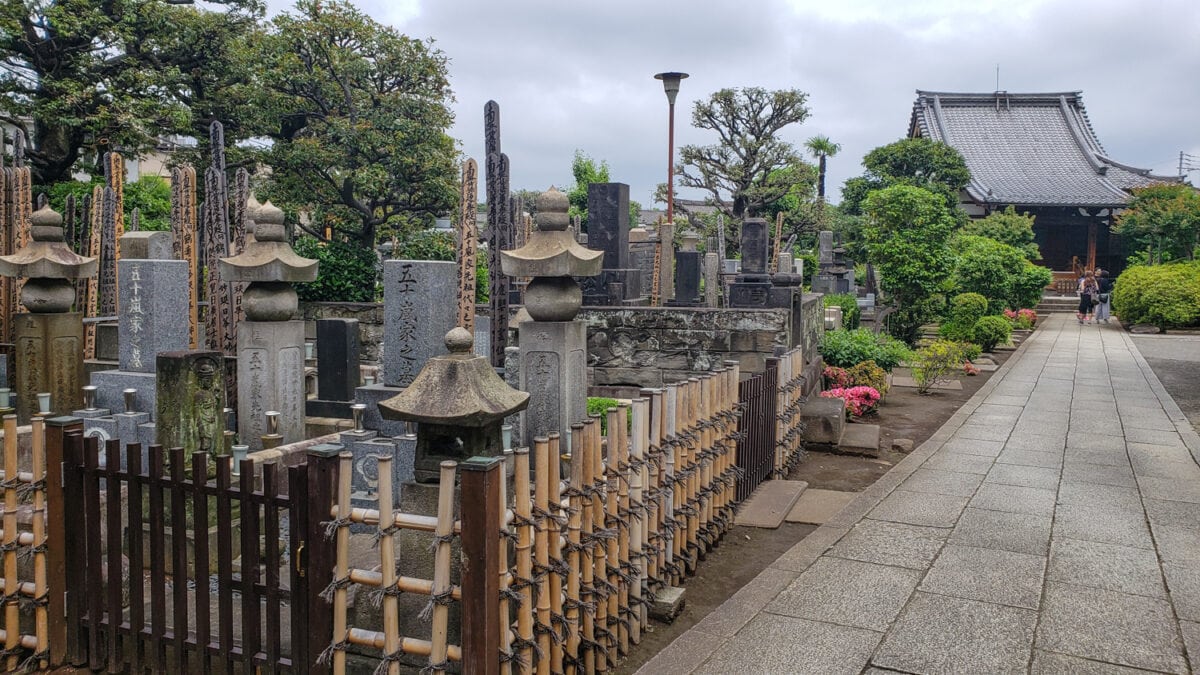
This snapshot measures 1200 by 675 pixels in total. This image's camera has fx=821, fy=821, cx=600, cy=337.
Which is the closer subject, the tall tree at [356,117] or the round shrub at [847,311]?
the tall tree at [356,117]

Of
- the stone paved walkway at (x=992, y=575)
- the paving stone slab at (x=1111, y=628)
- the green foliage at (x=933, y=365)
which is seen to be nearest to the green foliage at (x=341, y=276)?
the green foliage at (x=933, y=365)

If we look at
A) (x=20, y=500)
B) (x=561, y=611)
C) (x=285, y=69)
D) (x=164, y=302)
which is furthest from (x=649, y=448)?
(x=285, y=69)

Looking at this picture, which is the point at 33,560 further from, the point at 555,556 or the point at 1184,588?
the point at 1184,588

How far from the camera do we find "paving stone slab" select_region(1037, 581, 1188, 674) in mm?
4453

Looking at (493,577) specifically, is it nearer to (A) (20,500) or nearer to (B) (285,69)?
(A) (20,500)

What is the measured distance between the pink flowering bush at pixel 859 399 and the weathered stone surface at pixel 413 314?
18.8 feet

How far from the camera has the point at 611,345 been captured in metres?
12.2

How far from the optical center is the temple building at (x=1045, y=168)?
37312 millimetres

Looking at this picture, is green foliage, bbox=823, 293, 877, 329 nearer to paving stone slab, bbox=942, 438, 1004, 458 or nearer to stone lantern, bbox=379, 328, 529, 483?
paving stone slab, bbox=942, 438, 1004, 458

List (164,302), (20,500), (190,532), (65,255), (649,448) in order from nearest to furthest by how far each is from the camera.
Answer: (649,448) < (190,532) < (20,500) < (164,302) < (65,255)

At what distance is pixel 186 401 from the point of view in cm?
654

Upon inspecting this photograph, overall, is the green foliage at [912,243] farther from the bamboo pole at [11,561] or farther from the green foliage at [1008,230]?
the bamboo pole at [11,561]

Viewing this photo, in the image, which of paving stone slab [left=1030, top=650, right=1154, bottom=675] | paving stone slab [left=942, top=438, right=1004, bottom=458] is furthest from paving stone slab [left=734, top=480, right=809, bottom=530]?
paving stone slab [left=1030, top=650, right=1154, bottom=675]

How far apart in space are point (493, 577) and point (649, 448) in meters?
1.83
